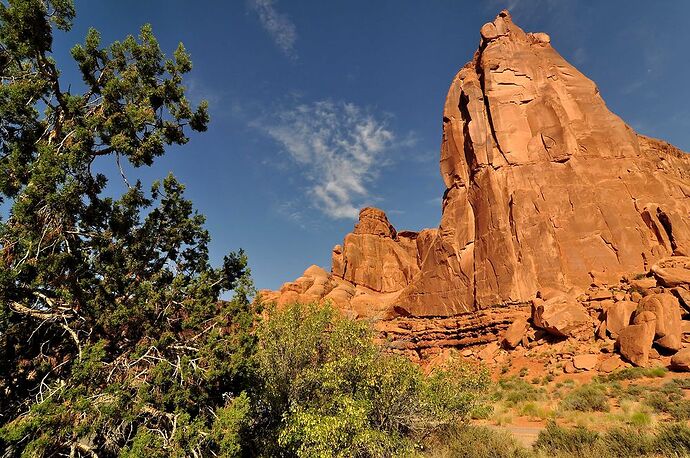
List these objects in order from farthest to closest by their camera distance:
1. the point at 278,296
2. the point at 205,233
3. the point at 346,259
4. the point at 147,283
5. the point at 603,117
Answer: the point at 346,259 → the point at 278,296 → the point at 603,117 → the point at 205,233 → the point at 147,283

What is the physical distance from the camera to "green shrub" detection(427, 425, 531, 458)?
34.7 feet

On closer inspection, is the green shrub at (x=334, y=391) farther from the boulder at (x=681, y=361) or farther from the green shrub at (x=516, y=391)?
the boulder at (x=681, y=361)

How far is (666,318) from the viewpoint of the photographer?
2441 centimetres

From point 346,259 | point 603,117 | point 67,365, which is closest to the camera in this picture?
point 67,365

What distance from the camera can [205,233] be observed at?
14.3 m

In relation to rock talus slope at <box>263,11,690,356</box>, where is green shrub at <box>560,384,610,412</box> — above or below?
below

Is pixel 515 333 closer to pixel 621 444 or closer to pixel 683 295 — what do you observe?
pixel 683 295

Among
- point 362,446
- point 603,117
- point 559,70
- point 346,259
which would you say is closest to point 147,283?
point 362,446

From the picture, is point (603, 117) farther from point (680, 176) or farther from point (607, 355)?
point (607, 355)

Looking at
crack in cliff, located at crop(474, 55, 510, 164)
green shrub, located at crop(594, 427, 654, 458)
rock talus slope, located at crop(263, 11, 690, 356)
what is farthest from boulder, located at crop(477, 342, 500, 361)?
green shrub, located at crop(594, 427, 654, 458)

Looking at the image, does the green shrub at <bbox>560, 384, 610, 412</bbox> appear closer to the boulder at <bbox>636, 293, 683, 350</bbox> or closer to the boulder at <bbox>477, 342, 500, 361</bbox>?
the boulder at <bbox>636, 293, 683, 350</bbox>

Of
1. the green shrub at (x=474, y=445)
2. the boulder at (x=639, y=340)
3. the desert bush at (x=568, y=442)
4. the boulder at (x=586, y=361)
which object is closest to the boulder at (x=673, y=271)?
the boulder at (x=639, y=340)

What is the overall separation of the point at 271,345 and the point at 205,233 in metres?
5.76

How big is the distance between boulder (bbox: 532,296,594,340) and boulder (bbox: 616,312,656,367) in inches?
196
